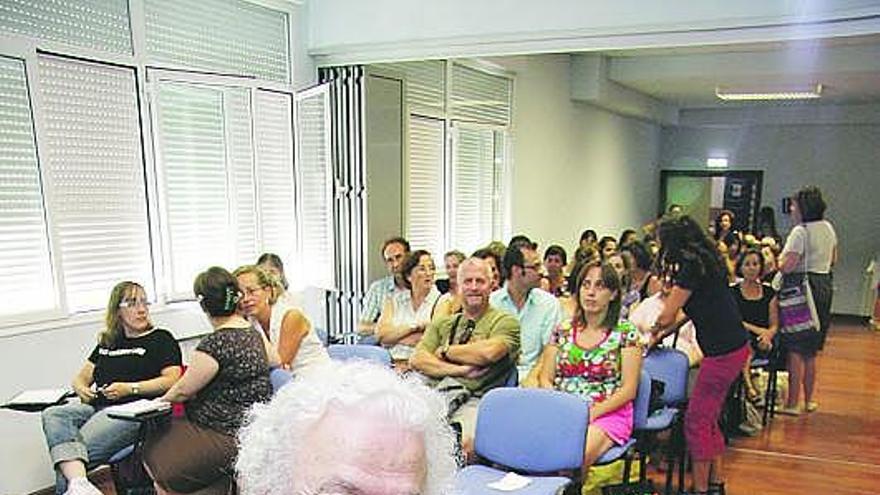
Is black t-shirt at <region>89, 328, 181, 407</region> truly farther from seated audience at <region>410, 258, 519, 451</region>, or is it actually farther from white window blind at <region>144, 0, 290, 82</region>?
white window blind at <region>144, 0, 290, 82</region>

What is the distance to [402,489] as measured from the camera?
95 cm

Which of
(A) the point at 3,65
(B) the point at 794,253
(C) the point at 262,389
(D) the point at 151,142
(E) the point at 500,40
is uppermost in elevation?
(E) the point at 500,40

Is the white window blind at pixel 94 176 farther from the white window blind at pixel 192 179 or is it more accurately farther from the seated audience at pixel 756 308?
the seated audience at pixel 756 308

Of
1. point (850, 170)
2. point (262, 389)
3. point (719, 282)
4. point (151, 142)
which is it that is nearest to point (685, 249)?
point (719, 282)

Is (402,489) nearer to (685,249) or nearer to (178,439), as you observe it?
(178,439)

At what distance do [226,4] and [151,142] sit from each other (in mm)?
1026

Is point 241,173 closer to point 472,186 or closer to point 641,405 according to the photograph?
point 472,186

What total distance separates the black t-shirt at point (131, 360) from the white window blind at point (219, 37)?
63.3 inches

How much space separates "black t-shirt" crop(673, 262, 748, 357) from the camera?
3072 mm

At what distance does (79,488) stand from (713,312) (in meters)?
2.84

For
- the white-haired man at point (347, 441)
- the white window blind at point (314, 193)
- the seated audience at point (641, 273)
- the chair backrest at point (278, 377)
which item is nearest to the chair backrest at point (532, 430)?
the chair backrest at point (278, 377)

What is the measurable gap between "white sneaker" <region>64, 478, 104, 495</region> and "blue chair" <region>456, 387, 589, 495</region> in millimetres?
1584

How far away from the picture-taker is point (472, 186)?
641cm

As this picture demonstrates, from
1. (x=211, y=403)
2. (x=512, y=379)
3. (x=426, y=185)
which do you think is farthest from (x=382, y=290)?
(x=426, y=185)
